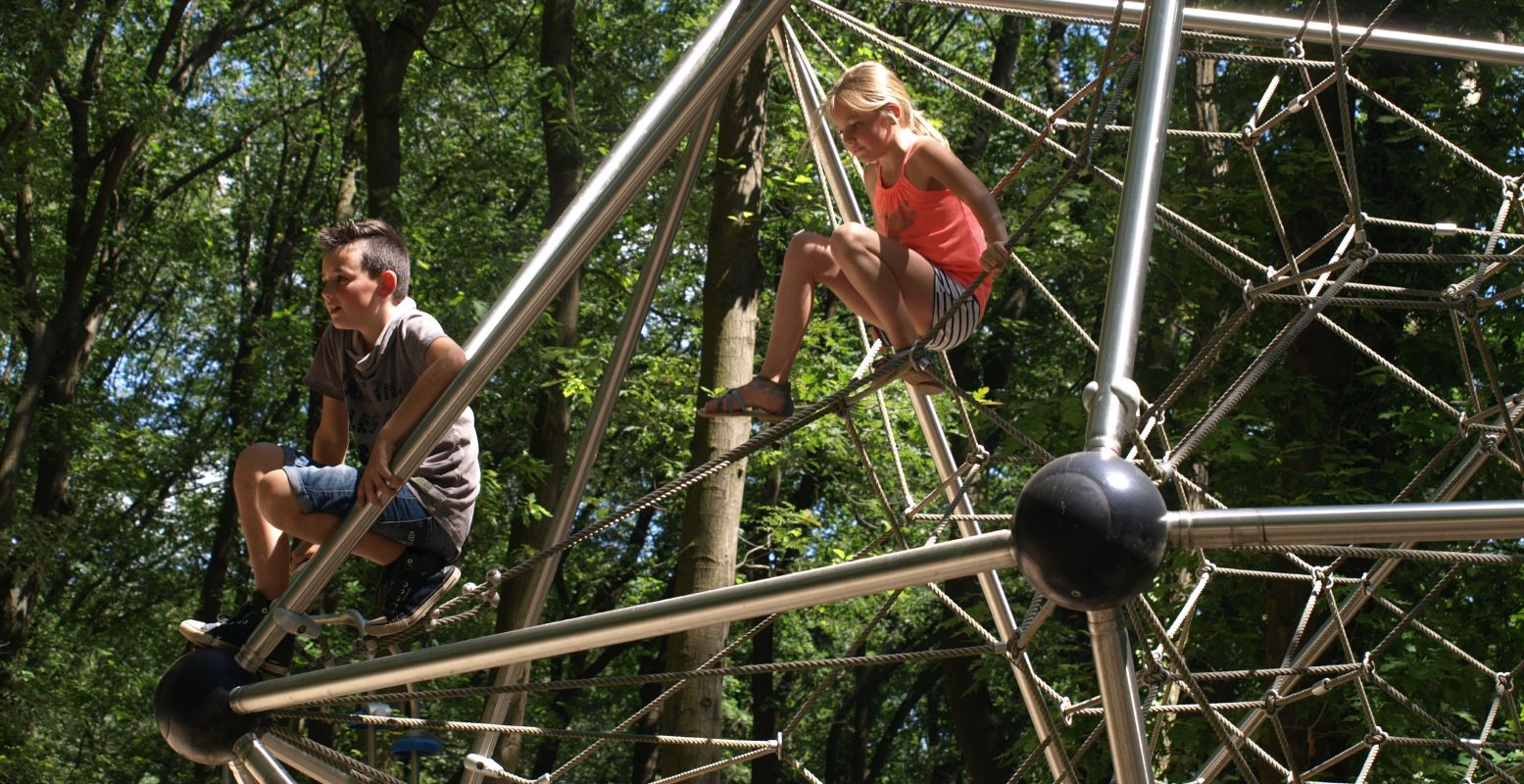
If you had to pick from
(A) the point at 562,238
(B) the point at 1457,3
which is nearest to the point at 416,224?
(B) the point at 1457,3

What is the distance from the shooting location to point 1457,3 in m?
7.09

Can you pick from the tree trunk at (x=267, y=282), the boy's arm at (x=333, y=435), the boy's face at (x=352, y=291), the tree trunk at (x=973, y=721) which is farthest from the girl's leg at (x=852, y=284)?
the tree trunk at (x=267, y=282)

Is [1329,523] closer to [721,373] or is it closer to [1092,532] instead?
[1092,532]

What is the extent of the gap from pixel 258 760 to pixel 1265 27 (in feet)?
11.4

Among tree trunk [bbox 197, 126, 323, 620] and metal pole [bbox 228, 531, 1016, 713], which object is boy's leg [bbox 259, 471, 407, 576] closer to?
metal pole [bbox 228, 531, 1016, 713]

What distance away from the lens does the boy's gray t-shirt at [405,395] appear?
361 cm

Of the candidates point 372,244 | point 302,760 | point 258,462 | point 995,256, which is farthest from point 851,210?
point 302,760

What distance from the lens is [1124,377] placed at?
2305 mm

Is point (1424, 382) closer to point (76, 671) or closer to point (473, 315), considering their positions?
point (473, 315)

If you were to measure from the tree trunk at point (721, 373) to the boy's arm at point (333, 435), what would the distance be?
3.39 metres

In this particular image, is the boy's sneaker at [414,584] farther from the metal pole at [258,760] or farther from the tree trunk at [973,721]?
the tree trunk at [973,721]

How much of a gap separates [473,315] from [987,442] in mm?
3347

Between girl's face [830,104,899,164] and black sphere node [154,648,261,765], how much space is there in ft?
6.44

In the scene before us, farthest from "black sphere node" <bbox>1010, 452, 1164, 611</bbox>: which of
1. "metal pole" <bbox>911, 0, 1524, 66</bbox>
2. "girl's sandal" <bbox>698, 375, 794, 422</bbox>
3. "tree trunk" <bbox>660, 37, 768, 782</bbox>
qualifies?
"tree trunk" <bbox>660, 37, 768, 782</bbox>
